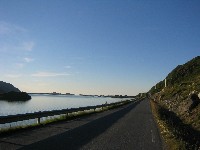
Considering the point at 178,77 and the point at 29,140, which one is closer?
the point at 29,140

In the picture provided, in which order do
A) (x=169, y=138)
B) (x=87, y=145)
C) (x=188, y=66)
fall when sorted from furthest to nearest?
(x=188, y=66)
(x=169, y=138)
(x=87, y=145)

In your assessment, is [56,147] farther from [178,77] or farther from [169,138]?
[178,77]

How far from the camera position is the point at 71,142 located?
464 inches

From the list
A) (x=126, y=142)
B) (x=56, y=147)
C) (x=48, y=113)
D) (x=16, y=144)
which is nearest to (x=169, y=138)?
(x=126, y=142)

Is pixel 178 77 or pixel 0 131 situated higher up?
pixel 178 77

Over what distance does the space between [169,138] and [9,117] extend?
8.05 meters

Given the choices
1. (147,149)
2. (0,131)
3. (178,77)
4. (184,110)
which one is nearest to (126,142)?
(147,149)

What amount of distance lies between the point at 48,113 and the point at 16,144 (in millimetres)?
11308

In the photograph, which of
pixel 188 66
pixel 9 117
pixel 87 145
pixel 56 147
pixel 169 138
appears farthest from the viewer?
pixel 188 66

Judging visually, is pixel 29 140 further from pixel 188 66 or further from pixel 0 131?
pixel 188 66

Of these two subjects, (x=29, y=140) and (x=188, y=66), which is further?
(x=188, y=66)

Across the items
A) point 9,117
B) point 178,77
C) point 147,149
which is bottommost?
point 147,149

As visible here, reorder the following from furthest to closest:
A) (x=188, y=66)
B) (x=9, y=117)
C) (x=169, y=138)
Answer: (x=188, y=66) → (x=9, y=117) → (x=169, y=138)

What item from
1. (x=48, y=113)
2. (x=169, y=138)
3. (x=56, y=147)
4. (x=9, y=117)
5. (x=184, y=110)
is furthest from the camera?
(x=184, y=110)
